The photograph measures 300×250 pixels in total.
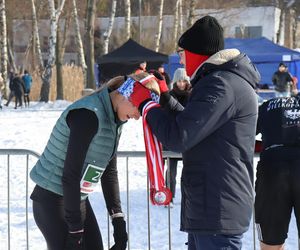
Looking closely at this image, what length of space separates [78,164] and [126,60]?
2207 centimetres

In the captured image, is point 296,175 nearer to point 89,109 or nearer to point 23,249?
point 89,109

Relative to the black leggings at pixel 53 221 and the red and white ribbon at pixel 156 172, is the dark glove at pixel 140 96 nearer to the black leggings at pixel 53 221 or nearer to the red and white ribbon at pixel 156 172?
the red and white ribbon at pixel 156 172

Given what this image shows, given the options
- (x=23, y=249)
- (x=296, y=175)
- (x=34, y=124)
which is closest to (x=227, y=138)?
(x=296, y=175)

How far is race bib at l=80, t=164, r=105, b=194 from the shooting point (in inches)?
142

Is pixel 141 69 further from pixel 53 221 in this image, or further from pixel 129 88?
pixel 129 88

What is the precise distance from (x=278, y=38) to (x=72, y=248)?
1676 inches

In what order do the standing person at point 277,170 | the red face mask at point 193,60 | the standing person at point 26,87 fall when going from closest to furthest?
the red face mask at point 193,60, the standing person at point 277,170, the standing person at point 26,87

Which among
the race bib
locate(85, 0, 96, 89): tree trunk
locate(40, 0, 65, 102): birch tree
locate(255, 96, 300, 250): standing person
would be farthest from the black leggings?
locate(85, 0, 96, 89): tree trunk

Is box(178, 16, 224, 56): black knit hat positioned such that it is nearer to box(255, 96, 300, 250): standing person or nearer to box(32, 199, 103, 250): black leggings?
box(32, 199, 103, 250): black leggings

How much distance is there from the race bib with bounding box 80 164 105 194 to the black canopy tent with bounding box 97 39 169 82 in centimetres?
2147

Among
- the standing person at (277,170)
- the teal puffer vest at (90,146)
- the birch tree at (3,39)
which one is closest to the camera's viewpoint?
the teal puffer vest at (90,146)

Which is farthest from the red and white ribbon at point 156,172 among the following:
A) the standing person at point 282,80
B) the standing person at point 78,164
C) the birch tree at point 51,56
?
the birch tree at point 51,56

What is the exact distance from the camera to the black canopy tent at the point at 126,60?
83.3ft

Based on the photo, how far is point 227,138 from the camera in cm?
314
